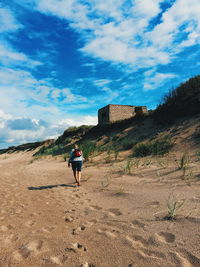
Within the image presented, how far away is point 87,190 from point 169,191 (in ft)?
8.83

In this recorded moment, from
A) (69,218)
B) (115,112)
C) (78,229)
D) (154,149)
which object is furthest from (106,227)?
(115,112)

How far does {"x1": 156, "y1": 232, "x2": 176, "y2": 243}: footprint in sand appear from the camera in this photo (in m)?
2.59

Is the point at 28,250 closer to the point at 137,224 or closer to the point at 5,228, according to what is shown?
the point at 5,228

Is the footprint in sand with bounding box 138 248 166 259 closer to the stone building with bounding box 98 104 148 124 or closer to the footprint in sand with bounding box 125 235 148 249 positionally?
the footprint in sand with bounding box 125 235 148 249

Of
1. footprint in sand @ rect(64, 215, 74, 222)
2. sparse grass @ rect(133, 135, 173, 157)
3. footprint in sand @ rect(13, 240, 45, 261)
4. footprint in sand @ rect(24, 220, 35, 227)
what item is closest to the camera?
footprint in sand @ rect(13, 240, 45, 261)

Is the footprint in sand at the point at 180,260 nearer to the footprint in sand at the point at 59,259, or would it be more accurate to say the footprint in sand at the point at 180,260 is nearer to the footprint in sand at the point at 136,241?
the footprint in sand at the point at 136,241

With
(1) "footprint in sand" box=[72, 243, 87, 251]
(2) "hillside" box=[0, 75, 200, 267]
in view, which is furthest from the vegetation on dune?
(1) "footprint in sand" box=[72, 243, 87, 251]

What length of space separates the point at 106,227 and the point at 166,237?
1.04m

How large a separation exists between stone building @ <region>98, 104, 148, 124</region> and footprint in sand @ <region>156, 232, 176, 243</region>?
27309 mm

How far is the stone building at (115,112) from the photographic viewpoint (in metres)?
30.0

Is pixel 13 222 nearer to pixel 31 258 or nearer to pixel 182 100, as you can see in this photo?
pixel 31 258

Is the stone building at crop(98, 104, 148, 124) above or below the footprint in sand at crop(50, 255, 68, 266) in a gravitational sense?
above

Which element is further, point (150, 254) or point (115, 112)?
point (115, 112)

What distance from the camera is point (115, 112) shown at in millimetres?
30453
